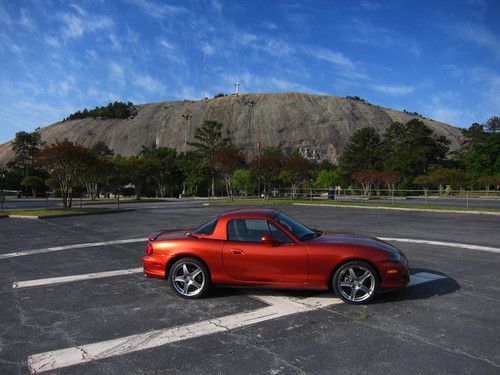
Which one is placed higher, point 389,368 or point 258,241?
point 258,241

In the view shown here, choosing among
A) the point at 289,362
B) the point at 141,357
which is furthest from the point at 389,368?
the point at 141,357

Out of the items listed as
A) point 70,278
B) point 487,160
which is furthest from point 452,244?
point 487,160

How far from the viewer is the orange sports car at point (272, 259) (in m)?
6.03

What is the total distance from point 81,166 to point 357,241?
27321 mm

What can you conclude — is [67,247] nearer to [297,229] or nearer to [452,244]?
[297,229]

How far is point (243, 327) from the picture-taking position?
17.2 feet

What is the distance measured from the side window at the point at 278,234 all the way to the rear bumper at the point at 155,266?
66.7 inches

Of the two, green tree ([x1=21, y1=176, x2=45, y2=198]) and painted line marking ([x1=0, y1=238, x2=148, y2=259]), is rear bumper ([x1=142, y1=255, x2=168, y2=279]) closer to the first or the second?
painted line marking ([x1=0, y1=238, x2=148, y2=259])

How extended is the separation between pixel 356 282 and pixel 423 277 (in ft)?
7.12

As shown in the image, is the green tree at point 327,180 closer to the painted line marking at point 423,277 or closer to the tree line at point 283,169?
the tree line at point 283,169

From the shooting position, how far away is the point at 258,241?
6.34 m

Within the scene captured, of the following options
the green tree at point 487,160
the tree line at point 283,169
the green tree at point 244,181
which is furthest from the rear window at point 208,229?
the green tree at point 487,160

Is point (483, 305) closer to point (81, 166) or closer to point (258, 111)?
point (81, 166)

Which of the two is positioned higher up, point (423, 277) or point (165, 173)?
point (165, 173)
